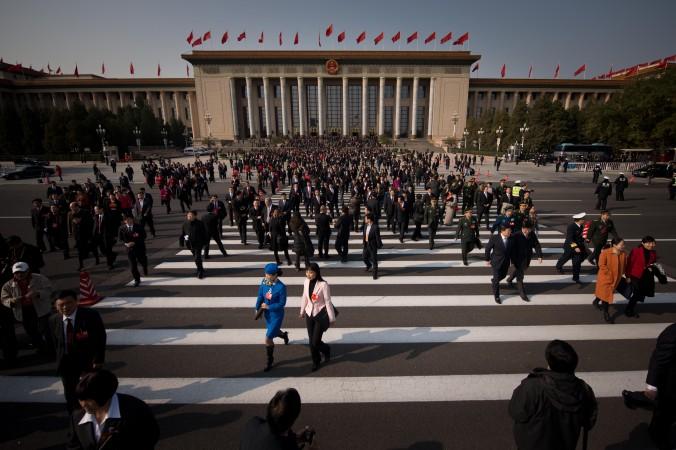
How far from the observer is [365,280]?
818cm

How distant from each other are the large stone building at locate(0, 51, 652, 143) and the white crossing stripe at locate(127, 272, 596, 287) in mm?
72122

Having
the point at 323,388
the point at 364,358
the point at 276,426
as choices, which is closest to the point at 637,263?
the point at 364,358

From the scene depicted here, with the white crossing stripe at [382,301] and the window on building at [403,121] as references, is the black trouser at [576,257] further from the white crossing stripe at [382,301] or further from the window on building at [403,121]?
the window on building at [403,121]

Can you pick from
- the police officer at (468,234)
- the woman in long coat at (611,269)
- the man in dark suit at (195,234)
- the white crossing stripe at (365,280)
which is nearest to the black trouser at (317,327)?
the white crossing stripe at (365,280)

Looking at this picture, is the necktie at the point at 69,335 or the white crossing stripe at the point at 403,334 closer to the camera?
the necktie at the point at 69,335

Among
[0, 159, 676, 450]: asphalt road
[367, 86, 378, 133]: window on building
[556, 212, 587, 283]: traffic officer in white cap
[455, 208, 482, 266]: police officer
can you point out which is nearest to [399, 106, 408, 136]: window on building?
[367, 86, 378, 133]: window on building

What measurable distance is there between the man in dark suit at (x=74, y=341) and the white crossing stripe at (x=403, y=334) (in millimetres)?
1897

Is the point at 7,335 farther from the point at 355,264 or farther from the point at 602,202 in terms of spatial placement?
the point at 602,202

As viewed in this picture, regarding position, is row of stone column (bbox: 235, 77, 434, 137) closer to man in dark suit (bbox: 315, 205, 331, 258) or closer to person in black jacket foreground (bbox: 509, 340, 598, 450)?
man in dark suit (bbox: 315, 205, 331, 258)

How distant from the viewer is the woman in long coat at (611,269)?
575 centimetres

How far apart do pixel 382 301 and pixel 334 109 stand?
83.2m

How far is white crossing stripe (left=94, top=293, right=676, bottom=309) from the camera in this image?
6.86 m

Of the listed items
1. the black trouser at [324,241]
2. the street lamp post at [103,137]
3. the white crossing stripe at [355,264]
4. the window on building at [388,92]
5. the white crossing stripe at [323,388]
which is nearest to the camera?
the white crossing stripe at [323,388]

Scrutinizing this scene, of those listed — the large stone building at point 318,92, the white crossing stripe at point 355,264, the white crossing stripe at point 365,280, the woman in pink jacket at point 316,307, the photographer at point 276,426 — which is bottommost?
the white crossing stripe at point 365,280
